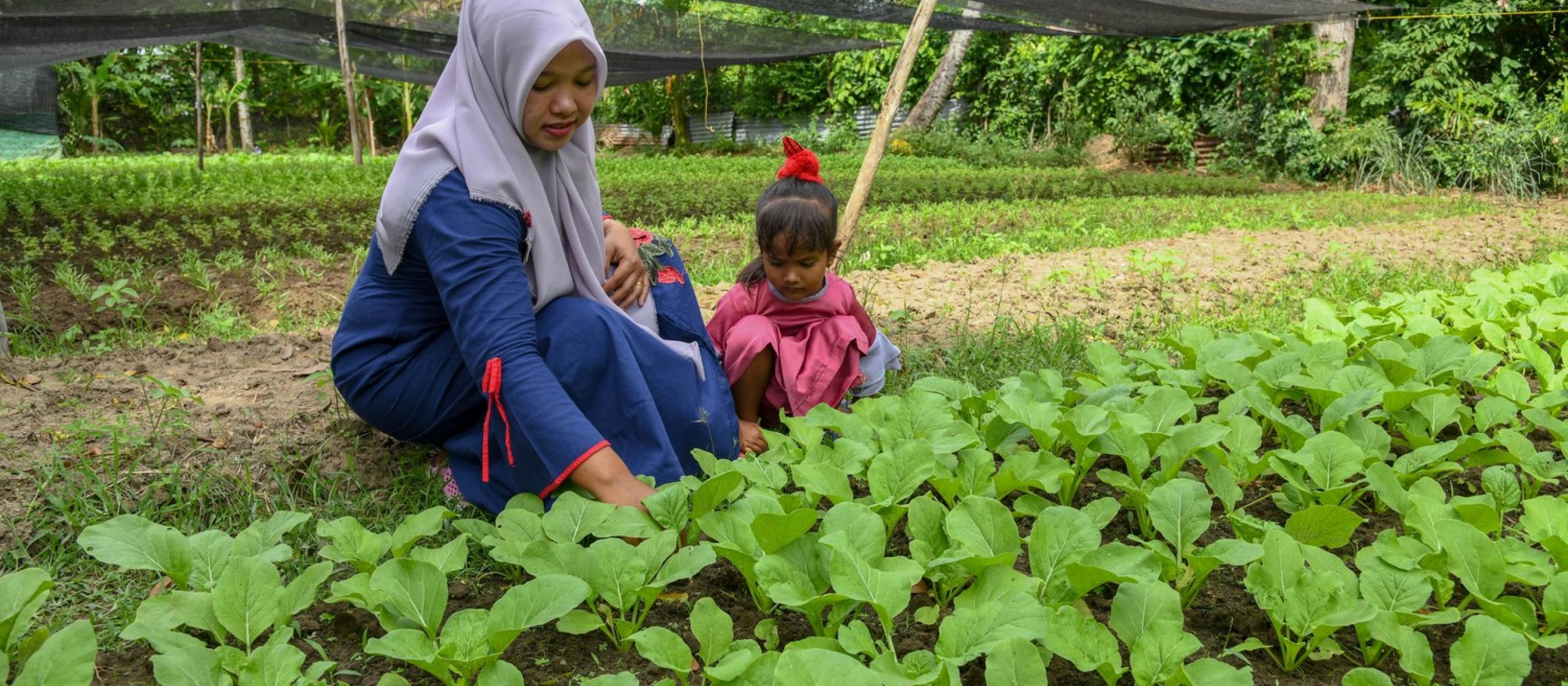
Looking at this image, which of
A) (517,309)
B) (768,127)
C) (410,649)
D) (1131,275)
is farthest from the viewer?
(768,127)

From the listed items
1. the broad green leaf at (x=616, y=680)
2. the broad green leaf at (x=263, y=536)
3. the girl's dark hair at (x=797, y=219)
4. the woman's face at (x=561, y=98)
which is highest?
the woman's face at (x=561, y=98)

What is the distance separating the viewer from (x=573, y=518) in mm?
1816

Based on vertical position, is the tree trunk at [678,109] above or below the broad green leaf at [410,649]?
above

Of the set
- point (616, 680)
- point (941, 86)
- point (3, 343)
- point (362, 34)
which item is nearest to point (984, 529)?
point (616, 680)

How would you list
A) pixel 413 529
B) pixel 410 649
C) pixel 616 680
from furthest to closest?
pixel 413 529 → pixel 410 649 → pixel 616 680

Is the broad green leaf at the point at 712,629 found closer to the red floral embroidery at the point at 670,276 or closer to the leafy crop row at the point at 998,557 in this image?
the leafy crop row at the point at 998,557

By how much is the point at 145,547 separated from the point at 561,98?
3.59ft

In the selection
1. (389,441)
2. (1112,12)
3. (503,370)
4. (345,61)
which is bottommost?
(389,441)

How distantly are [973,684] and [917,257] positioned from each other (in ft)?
13.7

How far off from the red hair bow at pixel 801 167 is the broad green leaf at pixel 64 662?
1.89 m

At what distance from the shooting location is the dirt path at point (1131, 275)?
4219mm

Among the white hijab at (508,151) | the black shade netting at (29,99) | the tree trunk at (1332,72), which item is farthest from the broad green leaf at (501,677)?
the tree trunk at (1332,72)

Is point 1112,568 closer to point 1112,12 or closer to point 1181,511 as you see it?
point 1181,511

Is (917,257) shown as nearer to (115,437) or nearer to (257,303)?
(257,303)
